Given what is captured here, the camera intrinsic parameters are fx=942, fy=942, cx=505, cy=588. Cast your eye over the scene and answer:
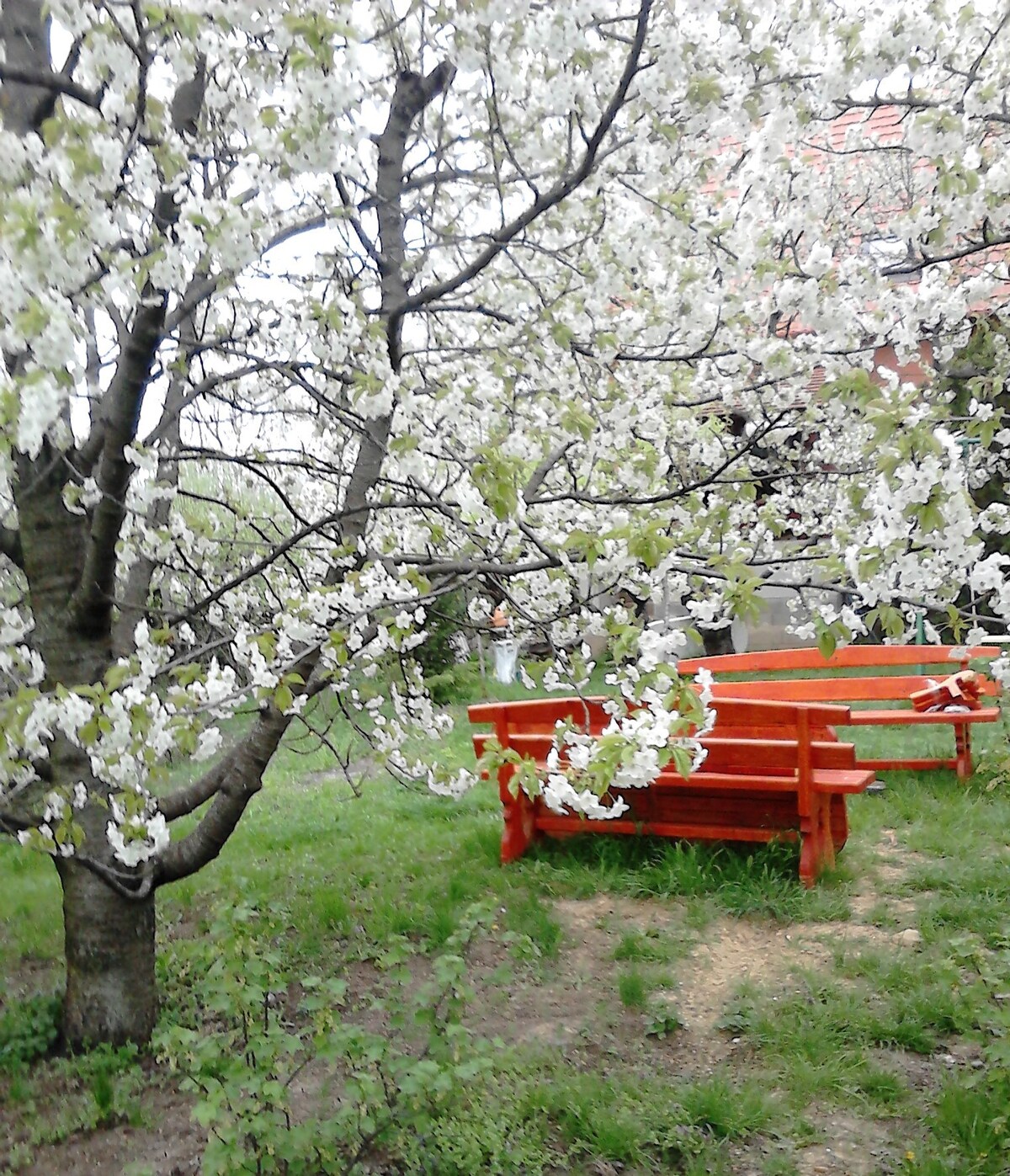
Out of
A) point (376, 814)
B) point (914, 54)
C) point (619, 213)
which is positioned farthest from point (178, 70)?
point (376, 814)

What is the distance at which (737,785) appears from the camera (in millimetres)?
4457

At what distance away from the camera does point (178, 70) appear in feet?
7.89

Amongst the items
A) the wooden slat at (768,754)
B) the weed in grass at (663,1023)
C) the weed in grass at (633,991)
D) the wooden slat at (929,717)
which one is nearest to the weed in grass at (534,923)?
the weed in grass at (633,991)

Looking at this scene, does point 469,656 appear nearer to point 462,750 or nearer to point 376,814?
point 462,750

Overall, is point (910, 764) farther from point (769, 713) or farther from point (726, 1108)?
point (726, 1108)

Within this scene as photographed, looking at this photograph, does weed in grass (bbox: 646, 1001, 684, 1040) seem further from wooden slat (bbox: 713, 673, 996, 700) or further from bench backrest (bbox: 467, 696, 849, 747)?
wooden slat (bbox: 713, 673, 996, 700)

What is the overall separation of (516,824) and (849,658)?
356 cm

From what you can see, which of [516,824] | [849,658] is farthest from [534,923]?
[849,658]

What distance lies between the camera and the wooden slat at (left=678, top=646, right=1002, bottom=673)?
621cm

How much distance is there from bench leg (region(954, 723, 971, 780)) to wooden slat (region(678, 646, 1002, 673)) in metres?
0.44

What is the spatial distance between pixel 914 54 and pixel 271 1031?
434cm

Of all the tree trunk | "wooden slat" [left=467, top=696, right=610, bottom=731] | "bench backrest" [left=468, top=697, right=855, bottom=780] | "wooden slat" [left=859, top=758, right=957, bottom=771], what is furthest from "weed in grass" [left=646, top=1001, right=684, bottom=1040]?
"wooden slat" [left=859, top=758, right=957, bottom=771]

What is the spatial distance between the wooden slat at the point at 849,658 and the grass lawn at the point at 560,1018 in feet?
3.63

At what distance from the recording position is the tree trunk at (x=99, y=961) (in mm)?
3494
